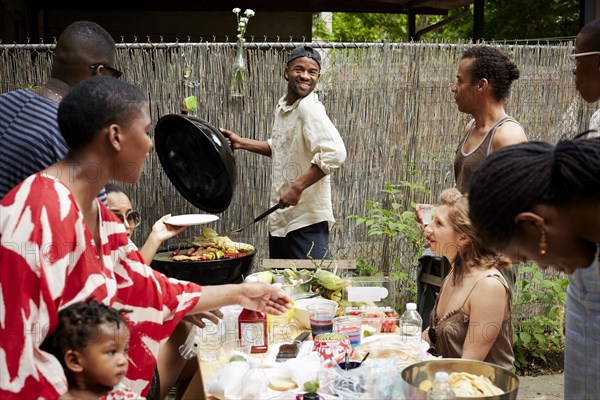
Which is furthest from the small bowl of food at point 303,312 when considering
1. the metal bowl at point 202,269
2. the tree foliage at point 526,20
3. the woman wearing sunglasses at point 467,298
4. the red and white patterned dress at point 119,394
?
the tree foliage at point 526,20

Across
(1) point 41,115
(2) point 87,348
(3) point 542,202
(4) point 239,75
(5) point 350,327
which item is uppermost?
(4) point 239,75

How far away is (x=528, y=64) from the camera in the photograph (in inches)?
242

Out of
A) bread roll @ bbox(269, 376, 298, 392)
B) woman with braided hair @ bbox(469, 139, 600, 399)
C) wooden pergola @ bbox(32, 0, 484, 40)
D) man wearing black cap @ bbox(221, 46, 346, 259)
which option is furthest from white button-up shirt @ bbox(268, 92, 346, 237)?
wooden pergola @ bbox(32, 0, 484, 40)

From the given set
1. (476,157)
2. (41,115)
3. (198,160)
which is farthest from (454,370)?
(198,160)

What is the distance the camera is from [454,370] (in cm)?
237

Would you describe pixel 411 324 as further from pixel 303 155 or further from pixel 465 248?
pixel 303 155

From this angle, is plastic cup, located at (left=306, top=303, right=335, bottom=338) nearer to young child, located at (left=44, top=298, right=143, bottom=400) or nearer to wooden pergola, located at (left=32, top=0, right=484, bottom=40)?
young child, located at (left=44, top=298, right=143, bottom=400)

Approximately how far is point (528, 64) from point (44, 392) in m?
5.16

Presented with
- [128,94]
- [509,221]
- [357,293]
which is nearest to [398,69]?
[357,293]

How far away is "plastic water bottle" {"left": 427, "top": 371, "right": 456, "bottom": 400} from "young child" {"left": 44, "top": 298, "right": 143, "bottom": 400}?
3.25 ft

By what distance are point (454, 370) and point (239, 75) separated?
3956 millimetres

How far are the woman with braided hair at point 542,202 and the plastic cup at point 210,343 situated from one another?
4.86 ft

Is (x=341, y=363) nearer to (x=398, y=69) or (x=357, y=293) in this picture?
A: (x=357, y=293)

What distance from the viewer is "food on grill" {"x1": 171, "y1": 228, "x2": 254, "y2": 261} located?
4.68 m
